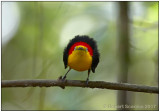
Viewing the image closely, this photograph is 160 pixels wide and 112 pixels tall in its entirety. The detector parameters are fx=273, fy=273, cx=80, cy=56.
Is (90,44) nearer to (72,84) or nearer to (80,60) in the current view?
(80,60)

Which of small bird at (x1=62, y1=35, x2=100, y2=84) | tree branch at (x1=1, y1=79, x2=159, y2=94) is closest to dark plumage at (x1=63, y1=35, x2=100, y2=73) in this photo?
small bird at (x1=62, y1=35, x2=100, y2=84)

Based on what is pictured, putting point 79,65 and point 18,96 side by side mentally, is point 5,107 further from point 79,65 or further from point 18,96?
point 79,65

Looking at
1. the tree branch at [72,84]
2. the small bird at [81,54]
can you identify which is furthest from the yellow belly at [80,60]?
the tree branch at [72,84]

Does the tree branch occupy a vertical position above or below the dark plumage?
below

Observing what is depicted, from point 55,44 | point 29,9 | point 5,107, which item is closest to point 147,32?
point 55,44

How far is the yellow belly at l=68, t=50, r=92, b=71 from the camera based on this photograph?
1.67 meters

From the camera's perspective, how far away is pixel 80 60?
5.51 ft

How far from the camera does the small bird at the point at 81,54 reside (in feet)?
5.48

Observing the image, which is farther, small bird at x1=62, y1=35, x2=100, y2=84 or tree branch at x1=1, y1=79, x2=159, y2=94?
small bird at x1=62, y1=35, x2=100, y2=84

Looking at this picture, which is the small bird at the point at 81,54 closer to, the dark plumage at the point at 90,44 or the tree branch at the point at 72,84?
the dark plumage at the point at 90,44

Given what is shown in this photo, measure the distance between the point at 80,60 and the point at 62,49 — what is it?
0.52 meters

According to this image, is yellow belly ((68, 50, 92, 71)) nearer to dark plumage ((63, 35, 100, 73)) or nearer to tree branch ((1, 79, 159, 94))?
dark plumage ((63, 35, 100, 73))

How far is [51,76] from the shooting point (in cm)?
230

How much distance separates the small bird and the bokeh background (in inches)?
5.8
